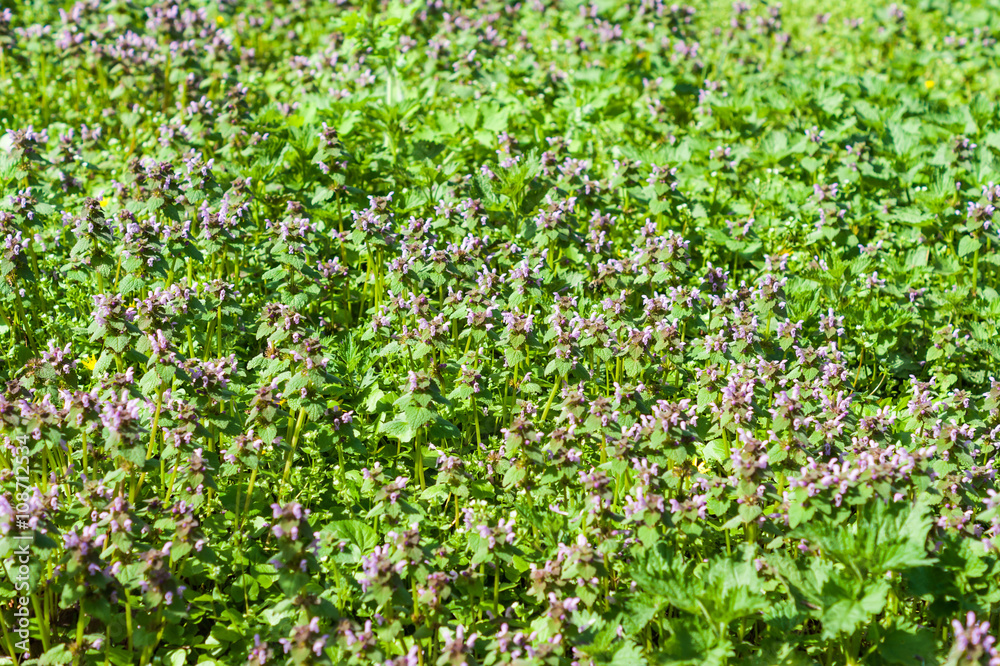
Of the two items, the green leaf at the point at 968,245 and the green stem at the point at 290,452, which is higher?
the green leaf at the point at 968,245

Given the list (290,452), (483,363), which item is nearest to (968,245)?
(483,363)

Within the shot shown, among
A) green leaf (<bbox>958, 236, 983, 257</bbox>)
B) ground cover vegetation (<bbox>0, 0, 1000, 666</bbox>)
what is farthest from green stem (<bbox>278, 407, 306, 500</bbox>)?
green leaf (<bbox>958, 236, 983, 257</bbox>)

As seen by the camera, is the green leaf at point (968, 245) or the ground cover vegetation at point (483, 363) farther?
the green leaf at point (968, 245)

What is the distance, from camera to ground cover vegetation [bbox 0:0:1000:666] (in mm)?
3518

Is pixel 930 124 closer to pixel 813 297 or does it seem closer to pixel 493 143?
pixel 813 297

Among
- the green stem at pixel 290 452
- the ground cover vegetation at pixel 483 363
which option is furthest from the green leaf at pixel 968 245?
the green stem at pixel 290 452

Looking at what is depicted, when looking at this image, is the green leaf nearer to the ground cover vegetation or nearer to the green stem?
the ground cover vegetation

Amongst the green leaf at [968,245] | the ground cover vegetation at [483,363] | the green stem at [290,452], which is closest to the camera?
the ground cover vegetation at [483,363]

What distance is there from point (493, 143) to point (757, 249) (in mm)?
2192

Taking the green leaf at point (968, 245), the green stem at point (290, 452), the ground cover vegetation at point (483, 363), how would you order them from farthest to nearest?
the green leaf at point (968, 245) → the green stem at point (290, 452) → the ground cover vegetation at point (483, 363)

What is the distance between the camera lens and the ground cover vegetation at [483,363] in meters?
3.52

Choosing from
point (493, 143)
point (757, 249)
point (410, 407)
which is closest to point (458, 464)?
point (410, 407)

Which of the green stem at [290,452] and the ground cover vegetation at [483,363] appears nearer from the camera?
the ground cover vegetation at [483,363]

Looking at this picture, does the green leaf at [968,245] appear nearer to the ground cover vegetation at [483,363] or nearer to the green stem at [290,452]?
the ground cover vegetation at [483,363]
